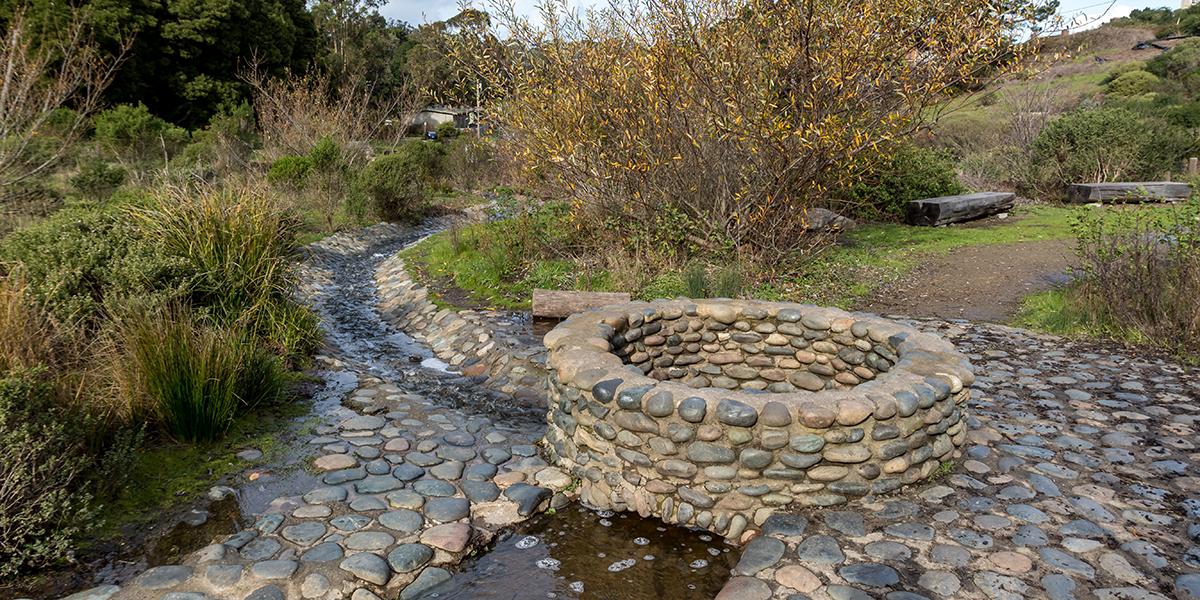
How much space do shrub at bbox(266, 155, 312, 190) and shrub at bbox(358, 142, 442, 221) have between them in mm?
1078

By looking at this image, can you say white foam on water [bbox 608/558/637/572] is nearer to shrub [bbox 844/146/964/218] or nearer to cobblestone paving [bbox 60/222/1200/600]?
cobblestone paving [bbox 60/222/1200/600]

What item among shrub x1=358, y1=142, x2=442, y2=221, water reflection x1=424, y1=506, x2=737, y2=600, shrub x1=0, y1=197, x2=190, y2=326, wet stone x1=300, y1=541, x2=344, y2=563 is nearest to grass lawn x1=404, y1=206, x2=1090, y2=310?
shrub x1=358, y1=142, x2=442, y2=221

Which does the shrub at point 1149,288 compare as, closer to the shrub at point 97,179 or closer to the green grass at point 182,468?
the green grass at point 182,468

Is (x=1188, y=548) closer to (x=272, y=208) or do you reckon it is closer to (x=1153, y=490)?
(x=1153, y=490)

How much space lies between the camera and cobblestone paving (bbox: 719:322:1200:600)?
124 inches

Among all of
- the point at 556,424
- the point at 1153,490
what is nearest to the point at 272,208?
the point at 556,424

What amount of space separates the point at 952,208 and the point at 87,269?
12.0 meters

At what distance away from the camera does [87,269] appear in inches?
202

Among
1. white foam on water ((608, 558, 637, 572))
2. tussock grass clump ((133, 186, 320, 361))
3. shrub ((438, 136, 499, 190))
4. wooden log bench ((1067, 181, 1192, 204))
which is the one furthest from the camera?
shrub ((438, 136, 499, 190))

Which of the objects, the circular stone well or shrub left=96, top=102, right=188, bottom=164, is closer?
the circular stone well

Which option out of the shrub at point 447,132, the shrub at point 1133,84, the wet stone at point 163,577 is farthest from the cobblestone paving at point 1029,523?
the shrub at point 447,132

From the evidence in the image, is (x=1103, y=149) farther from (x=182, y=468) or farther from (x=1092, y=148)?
(x=182, y=468)

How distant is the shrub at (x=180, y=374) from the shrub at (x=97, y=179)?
7132mm

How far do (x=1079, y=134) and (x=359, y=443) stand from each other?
15.3m
